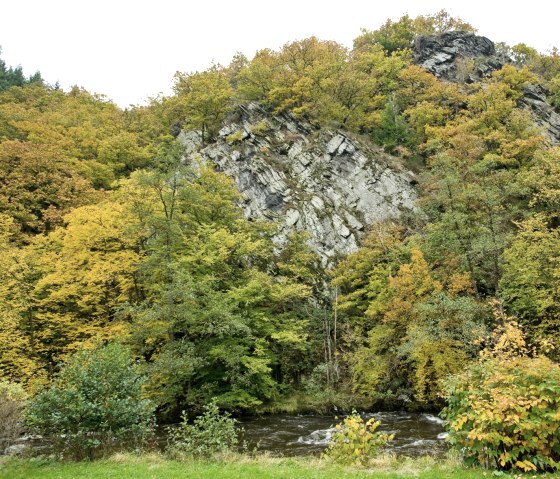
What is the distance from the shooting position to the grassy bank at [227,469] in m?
9.45

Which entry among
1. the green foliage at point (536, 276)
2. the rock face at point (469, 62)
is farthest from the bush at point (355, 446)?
the rock face at point (469, 62)

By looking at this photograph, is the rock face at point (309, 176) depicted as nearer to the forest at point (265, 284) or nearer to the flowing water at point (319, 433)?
the forest at point (265, 284)

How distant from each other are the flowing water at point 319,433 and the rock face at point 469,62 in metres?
39.7

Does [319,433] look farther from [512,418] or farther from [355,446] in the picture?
[512,418]

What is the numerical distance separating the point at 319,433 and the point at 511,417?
13.0 metres

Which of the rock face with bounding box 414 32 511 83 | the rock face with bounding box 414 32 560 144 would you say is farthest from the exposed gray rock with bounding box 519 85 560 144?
the rock face with bounding box 414 32 511 83

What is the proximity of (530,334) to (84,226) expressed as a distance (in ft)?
90.7

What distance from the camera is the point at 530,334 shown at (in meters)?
23.4

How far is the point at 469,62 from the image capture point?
5584 centimetres

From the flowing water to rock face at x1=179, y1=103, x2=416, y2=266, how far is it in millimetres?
14819

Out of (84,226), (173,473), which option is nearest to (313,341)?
(84,226)

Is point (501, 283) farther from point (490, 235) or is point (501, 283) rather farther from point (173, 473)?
point (173, 473)

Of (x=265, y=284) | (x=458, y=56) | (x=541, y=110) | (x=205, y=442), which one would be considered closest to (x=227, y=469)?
(x=205, y=442)

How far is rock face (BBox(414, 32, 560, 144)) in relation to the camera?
4762cm
